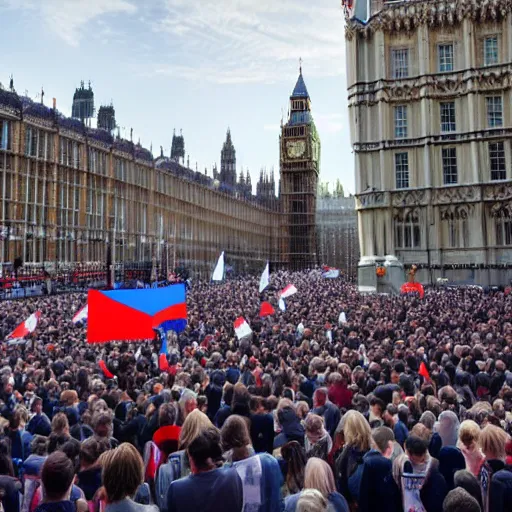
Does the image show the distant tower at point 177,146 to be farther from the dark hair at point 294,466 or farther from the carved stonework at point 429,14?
the dark hair at point 294,466

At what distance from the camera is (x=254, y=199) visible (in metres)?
96.3

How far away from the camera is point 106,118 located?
210 ft

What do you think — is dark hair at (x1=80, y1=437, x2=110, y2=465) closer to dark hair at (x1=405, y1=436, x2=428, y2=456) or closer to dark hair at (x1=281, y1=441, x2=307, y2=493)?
dark hair at (x1=281, y1=441, x2=307, y2=493)

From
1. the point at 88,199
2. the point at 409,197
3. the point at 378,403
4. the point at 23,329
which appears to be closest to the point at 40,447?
the point at 378,403

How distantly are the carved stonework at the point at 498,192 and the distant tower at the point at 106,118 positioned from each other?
151 ft

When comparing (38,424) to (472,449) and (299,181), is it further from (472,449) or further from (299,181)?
(299,181)

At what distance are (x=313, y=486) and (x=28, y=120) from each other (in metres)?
42.4

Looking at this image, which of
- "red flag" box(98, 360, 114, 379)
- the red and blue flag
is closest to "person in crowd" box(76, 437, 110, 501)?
the red and blue flag

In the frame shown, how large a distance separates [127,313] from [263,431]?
5.85 metres

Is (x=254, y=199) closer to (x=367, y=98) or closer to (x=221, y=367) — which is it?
(x=367, y=98)

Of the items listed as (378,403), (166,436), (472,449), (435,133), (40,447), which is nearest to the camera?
(472,449)

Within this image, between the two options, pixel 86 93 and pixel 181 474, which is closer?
pixel 181 474

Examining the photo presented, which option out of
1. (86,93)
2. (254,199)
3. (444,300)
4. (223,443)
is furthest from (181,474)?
(254,199)

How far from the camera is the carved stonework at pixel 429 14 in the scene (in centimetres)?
3131
